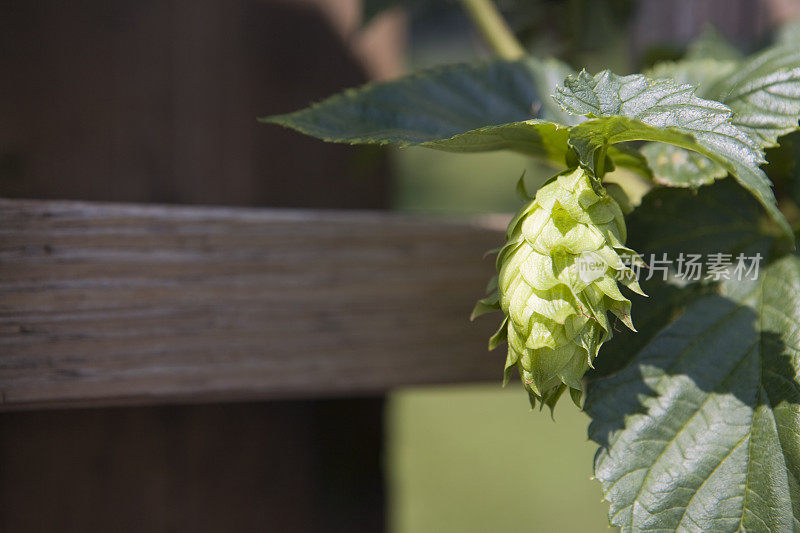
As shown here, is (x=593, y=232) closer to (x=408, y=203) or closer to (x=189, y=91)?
(x=189, y=91)

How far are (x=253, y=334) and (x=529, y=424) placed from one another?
5.60ft

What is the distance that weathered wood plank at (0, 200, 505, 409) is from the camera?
503 millimetres

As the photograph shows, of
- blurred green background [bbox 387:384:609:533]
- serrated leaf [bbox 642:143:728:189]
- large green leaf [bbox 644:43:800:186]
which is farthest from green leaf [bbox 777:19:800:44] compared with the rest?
blurred green background [bbox 387:384:609:533]

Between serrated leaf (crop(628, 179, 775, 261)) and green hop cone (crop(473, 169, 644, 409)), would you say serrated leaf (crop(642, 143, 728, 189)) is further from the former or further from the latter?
green hop cone (crop(473, 169, 644, 409))

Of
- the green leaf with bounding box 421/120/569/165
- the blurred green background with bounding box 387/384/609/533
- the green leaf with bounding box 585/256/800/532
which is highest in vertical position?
the green leaf with bounding box 421/120/569/165

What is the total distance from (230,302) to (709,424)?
0.41 meters

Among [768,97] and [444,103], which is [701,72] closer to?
[768,97]

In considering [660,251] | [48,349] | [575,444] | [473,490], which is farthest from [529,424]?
[48,349]

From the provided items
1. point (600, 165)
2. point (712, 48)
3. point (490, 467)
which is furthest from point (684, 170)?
point (490, 467)

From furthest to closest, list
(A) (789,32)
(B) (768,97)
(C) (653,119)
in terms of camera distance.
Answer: (A) (789,32)
(B) (768,97)
(C) (653,119)

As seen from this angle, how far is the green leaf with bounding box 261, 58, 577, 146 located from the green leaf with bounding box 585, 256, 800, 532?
224mm

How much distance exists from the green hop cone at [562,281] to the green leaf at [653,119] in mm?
33

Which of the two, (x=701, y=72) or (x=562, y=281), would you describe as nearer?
(x=562, y=281)

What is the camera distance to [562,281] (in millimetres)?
382
